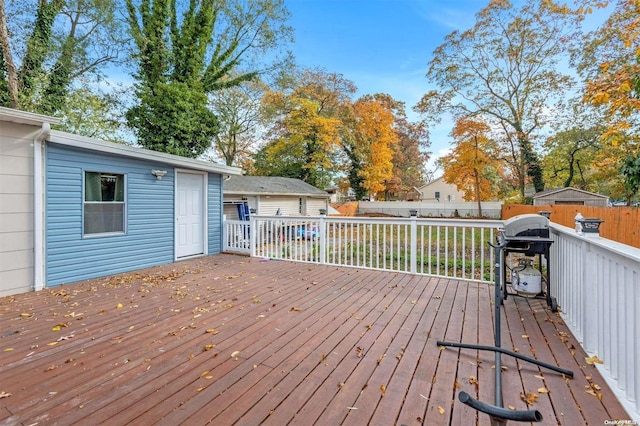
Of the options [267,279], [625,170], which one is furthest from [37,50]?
[625,170]

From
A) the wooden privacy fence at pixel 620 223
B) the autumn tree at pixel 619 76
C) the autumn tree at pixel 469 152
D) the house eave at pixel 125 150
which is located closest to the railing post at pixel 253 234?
the house eave at pixel 125 150

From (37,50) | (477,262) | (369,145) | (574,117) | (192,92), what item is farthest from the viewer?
(369,145)

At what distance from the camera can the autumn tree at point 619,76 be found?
4.70 meters

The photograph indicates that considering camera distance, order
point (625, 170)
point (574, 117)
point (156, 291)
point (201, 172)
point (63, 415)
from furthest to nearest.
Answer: point (574, 117) → point (201, 172) → point (625, 170) → point (156, 291) → point (63, 415)

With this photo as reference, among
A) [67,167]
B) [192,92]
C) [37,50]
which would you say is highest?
[37,50]

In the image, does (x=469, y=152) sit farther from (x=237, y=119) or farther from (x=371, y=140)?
(x=237, y=119)

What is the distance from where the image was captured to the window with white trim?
16.1ft

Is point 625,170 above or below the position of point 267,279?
above

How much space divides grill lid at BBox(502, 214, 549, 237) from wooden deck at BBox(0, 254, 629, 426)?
891 mm

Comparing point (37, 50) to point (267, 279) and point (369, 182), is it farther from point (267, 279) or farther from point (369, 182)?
point (369, 182)

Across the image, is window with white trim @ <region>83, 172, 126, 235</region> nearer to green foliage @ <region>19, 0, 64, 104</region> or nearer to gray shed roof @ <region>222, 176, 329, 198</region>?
gray shed roof @ <region>222, 176, 329, 198</region>

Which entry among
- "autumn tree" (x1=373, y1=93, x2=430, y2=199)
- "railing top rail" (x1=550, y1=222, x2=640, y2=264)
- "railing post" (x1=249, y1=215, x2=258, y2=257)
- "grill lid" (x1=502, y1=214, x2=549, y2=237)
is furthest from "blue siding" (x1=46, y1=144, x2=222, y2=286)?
"autumn tree" (x1=373, y1=93, x2=430, y2=199)

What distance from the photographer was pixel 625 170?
5000 millimetres

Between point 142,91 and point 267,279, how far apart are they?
10226 millimetres
